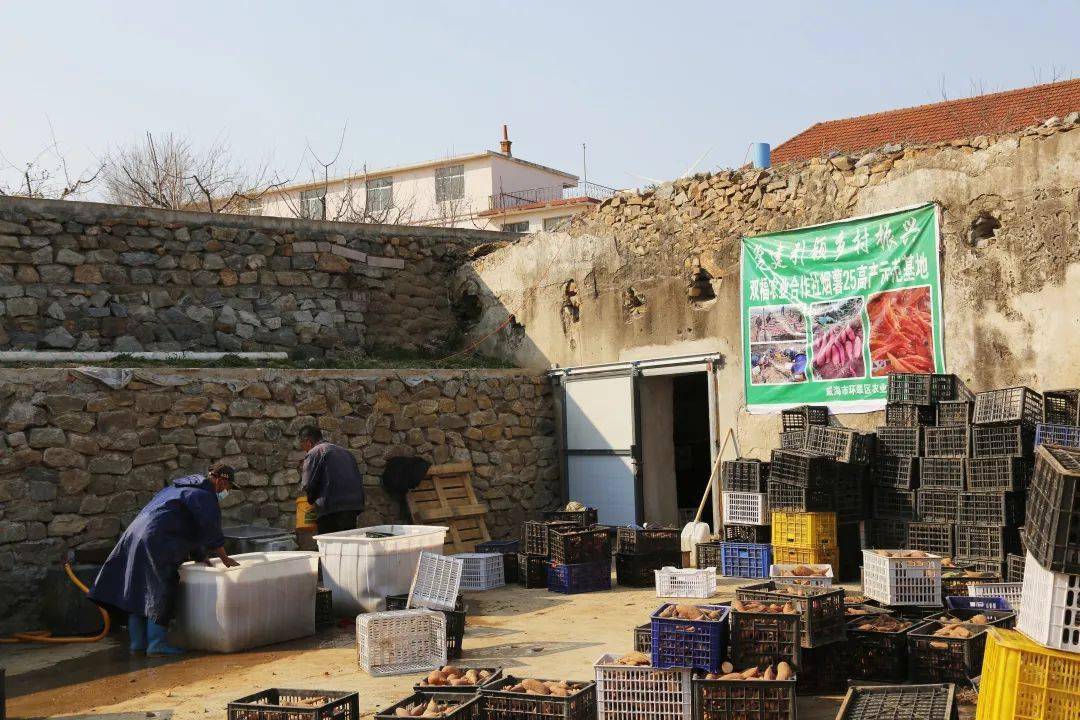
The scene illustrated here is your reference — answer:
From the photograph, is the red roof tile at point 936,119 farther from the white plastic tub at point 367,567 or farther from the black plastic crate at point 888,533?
the white plastic tub at point 367,567

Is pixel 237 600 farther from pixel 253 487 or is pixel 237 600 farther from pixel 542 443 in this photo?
pixel 542 443

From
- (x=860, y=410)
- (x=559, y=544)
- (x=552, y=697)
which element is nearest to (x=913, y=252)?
(x=860, y=410)

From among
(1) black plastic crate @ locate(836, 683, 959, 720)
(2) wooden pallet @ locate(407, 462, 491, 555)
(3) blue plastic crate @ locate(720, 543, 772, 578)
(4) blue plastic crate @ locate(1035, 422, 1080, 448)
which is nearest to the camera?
(1) black plastic crate @ locate(836, 683, 959, 720)

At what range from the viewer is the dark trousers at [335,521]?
9.90 meters

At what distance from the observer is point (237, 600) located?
7.74m

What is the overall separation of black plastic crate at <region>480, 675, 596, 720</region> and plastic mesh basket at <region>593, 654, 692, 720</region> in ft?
0.27

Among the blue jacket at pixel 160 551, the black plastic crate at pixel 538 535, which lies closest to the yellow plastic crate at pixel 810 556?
the black plastic crate at pixel 538 535

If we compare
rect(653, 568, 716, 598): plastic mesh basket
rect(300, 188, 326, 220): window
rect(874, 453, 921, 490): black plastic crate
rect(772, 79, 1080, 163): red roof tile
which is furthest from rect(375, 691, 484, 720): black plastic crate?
rect(300, 188, 326, 220): window

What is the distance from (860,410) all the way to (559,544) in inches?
127

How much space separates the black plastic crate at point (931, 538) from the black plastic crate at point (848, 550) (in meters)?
0.54

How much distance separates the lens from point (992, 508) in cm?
843

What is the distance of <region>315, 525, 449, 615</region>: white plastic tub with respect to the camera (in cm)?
861

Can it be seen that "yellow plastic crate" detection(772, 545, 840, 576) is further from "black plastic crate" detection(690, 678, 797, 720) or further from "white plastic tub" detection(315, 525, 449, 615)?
"black plastic crate" detection(690, 678, 797, 720)

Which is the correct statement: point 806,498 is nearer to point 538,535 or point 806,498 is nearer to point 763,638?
point 538,535
